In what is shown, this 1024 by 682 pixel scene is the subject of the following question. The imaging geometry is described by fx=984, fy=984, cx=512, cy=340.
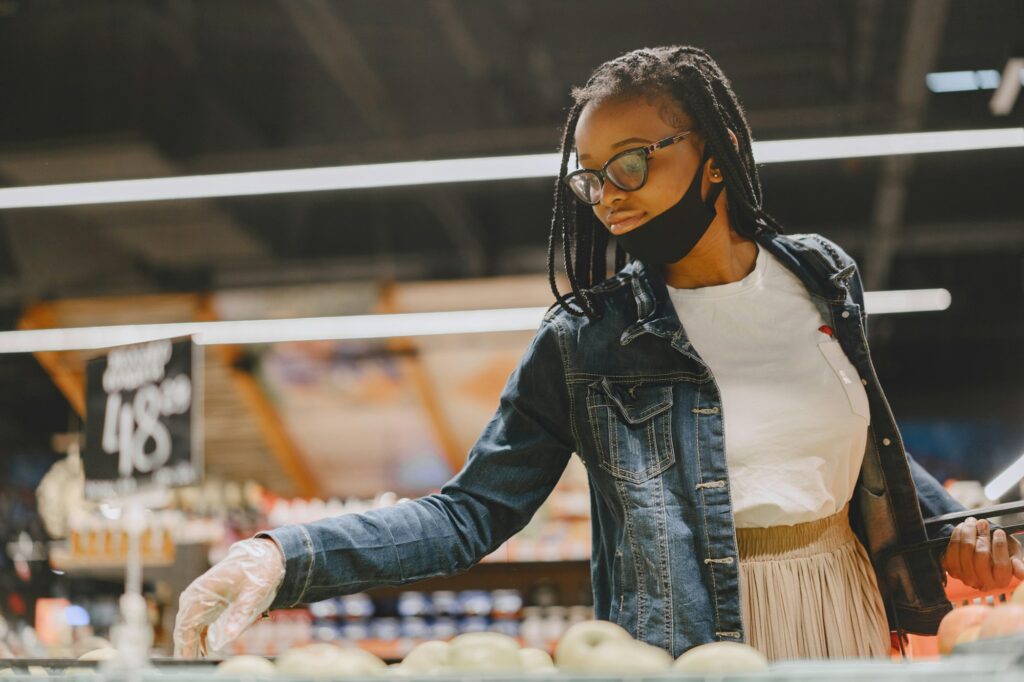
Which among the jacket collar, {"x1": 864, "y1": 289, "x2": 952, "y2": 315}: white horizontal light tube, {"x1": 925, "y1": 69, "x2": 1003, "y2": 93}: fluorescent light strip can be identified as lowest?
the jacket collar

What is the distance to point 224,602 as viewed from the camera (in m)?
1.26

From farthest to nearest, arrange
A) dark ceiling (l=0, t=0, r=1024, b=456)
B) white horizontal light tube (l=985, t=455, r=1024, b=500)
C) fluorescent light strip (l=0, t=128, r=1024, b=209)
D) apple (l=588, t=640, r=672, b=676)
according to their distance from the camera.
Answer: dark ceiling (l=0, t=0, r=1024, b=456) < fluorescent light strip (l=0, t=128, r=1024, b=209) < white horizontal light tube (l=985, t=455, r=1024, b=500) < apple (l=588, t=640, r=672, b=676)

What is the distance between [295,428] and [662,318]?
5980mm

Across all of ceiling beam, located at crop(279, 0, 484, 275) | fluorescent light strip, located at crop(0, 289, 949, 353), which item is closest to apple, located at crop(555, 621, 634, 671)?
ceiling beam, located at crop(279, 0, 484, 275)

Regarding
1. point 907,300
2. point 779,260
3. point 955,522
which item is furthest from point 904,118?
point 955,522

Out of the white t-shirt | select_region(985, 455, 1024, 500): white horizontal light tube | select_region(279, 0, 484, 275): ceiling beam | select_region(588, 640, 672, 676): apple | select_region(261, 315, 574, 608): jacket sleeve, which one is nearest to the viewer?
select_region(588, 640, 672, 676): apple

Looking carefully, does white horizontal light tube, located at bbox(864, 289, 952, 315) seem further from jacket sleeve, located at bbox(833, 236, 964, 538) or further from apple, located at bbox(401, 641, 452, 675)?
apple, located at bbox(401, 641, 452, 675)

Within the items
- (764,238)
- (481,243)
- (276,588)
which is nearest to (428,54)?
(481,243)

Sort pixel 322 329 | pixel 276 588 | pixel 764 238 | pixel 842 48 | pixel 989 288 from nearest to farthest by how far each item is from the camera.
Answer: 1. pixel 276 588
2. pixel 764 238
3. pixel 842 48
4. pixel 322 329
5. pixel 989 288

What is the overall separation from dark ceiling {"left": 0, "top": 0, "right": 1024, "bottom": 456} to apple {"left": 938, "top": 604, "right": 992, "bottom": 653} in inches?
165

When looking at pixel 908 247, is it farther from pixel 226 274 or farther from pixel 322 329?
pixel 226 274

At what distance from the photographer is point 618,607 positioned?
1554 millimetres

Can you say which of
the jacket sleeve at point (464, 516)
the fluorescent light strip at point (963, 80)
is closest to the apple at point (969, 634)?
the jacket sleeve at point (464, 516)

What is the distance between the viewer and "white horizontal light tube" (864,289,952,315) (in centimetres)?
699
